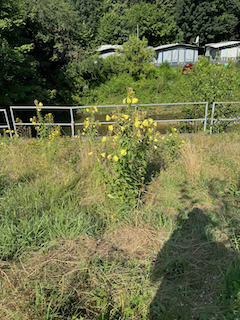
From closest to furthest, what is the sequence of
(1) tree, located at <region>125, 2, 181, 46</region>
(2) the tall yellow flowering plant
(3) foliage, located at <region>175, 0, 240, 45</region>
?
(2) the tall yellow flowering plant, (1) tree, located at <region>125, 2, 181, 46</region>, (3) foliage, located at <region>175, 0, 240, 45</region>

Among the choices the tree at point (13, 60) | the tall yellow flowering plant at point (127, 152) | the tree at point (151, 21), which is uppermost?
the tree at point (151, 21)

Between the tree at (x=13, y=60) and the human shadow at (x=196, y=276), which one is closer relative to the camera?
the human shadow at (x=196, y=276)

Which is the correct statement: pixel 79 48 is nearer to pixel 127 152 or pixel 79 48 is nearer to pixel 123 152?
pixel 127 152

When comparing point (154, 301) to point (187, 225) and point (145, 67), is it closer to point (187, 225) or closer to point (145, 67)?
point (187, 225)

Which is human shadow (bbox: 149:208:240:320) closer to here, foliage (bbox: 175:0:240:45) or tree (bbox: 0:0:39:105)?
tree (bbox: 0:0:39:105)

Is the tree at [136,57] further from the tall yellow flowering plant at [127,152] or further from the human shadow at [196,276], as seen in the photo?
the human shadow at [196,276]

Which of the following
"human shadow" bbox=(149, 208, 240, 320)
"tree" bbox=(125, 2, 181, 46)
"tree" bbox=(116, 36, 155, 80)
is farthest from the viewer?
"tree" bbox=(125, 2, 181, 46)

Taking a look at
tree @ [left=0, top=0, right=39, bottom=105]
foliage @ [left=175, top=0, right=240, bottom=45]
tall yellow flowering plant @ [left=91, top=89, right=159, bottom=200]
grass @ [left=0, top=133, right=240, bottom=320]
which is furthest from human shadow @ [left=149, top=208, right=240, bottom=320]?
foliage @ [left=175, top=0, right=240, bottom=45]

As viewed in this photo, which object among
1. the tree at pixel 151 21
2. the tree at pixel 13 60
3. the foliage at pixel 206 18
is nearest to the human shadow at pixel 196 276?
the tree at pixel 13 60

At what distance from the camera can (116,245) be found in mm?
2455

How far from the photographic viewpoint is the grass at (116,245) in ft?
6.23

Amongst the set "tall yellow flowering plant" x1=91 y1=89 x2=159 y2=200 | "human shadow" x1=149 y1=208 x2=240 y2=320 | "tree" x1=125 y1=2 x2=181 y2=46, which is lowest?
"human shadow" x1=149 y1=208 x2=240 y2=320

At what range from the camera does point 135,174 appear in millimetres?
2949

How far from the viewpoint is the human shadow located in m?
1.88
